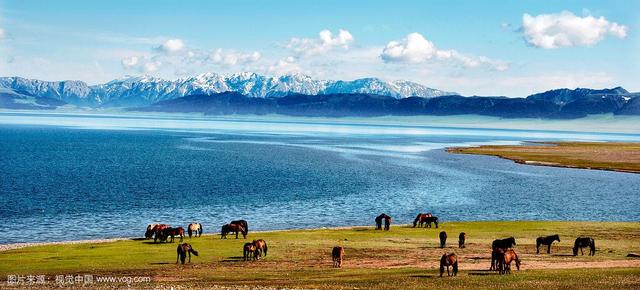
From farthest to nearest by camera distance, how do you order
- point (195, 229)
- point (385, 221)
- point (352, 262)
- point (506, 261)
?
point (385, 221)
point (195, 229)
point (352, 262)
point (506, 261)

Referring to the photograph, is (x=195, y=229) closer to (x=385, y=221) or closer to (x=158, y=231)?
(x=158, y=231)

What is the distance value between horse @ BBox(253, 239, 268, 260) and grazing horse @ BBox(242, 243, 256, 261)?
14 cm

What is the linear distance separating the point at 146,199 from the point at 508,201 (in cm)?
4406

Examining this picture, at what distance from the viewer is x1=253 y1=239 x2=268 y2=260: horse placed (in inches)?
1654

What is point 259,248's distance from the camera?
42.6 m

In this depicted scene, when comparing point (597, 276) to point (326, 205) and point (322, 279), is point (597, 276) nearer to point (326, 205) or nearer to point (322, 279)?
point (322, 279)

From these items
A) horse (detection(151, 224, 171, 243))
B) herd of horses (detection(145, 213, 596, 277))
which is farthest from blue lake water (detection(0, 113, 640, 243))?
herd of horses (detection(145, 213, 596, 277))

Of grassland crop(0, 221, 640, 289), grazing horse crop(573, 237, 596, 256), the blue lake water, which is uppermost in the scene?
grazing horse crop(573, 237, 596, 256)

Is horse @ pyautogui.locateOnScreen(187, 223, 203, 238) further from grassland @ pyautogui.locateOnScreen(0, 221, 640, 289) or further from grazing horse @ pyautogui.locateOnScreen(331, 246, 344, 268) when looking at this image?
grazing horse @ pyautogui.locateOnScreen(331, 246, 344, 268)

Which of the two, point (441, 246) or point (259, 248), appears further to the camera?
point (441, 246)

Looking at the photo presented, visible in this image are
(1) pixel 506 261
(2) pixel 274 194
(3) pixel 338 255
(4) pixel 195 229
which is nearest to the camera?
(1) pixel 506 261

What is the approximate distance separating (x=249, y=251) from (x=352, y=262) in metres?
6.34

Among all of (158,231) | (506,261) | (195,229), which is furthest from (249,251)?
(506,261)

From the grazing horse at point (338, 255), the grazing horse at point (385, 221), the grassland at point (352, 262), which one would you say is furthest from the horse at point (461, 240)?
the grazing horse at point (338, 255)
